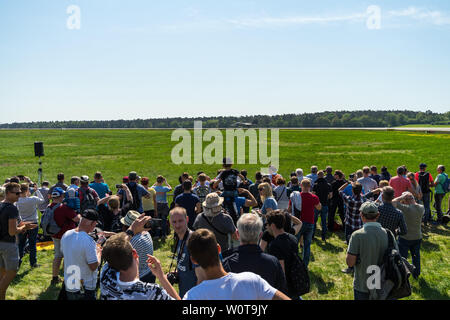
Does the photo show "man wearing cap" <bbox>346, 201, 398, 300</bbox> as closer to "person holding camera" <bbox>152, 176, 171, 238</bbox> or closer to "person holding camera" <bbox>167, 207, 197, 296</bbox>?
"person holding camera" <bbox>167, 207, 197, 296</bbox>

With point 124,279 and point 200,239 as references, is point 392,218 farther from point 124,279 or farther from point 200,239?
point 124,279

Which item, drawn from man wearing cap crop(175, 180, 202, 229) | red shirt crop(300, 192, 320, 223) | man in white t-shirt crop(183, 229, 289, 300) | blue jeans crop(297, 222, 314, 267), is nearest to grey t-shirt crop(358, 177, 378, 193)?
red shirt crop(300, 192, 320, 223)

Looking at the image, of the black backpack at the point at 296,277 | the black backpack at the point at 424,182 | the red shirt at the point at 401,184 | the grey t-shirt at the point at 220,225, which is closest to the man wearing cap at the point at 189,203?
the grey t-shirt at the point at 220,225

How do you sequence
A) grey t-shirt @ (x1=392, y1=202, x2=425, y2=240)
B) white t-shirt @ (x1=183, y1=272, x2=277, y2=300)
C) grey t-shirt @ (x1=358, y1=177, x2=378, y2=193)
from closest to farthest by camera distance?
white t-shirt @ (x1=183, y1=272, x2=277, y2=300) → grey t-shirt @ (x1=392, y1=202, x2=425, y2=240) → grey t-shirt @ (x1=358, y1=177, x2=378, y2=193)

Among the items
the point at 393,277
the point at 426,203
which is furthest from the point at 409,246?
the point at 426,203

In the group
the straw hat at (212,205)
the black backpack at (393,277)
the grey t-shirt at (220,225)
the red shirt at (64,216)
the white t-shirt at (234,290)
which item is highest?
the straw hat at (212,205)

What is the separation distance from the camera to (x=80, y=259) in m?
4.26

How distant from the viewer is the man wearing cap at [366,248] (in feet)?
14.4

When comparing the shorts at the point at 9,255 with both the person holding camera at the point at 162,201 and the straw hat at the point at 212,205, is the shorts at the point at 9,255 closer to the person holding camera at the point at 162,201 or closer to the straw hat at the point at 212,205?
the straw hat at the point at 212,205

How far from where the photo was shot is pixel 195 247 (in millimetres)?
2727

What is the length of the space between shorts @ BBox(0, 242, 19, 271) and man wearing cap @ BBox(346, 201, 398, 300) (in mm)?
5382

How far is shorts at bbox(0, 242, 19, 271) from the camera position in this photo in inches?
218

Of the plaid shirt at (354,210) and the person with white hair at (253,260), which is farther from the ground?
the person with white hair at (253,260)

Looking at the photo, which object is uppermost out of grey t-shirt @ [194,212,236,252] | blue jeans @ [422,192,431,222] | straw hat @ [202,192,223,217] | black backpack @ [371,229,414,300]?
straw hat @ [202,192,223,217]
